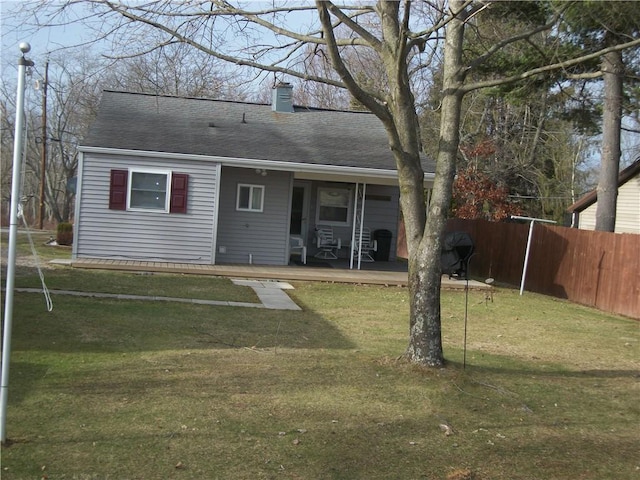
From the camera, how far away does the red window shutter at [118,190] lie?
50.8ft

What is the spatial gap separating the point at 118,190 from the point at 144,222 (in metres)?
0.96

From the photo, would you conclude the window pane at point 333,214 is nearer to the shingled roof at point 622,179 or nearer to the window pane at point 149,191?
the window pane at point 149,191

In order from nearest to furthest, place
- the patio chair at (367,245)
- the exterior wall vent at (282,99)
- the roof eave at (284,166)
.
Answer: the roof eave at (284,166) → the exterior wall vent at (282,99) → the patio chair at (367,245)

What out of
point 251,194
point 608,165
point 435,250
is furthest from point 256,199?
point 435,250

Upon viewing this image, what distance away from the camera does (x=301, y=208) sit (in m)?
19.3

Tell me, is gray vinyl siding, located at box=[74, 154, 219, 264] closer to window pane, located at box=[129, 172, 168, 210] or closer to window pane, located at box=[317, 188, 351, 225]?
window pane, located at box=[129, 172, 168, 210]

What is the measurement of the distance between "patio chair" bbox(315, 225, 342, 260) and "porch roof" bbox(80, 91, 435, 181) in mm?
2320

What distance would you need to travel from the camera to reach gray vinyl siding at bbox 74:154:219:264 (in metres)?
15.5

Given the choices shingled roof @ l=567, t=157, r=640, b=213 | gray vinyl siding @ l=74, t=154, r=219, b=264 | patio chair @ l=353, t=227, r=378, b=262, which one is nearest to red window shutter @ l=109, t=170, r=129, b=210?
gray vinyl siding @ l=74, t=154, r=219, b=264

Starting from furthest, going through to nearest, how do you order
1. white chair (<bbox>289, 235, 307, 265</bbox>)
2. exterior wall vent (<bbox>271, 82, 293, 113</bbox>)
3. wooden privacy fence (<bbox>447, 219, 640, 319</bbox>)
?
exterior wall vent (<bbox>271, 82, 293, 113</bbox>)
white chair (<bbox>289, 235, 307, 265</bbox>)
wooden privacy fence (<bbox>447, 219, 640, 319</bbox>)

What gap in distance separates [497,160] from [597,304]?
57.1 ft

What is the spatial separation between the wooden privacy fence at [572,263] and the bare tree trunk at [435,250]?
8.69m

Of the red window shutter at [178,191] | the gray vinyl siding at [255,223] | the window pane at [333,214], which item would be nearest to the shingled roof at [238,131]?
the red window shutter at [178,191]

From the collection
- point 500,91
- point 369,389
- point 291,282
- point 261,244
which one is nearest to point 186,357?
point 369,389
